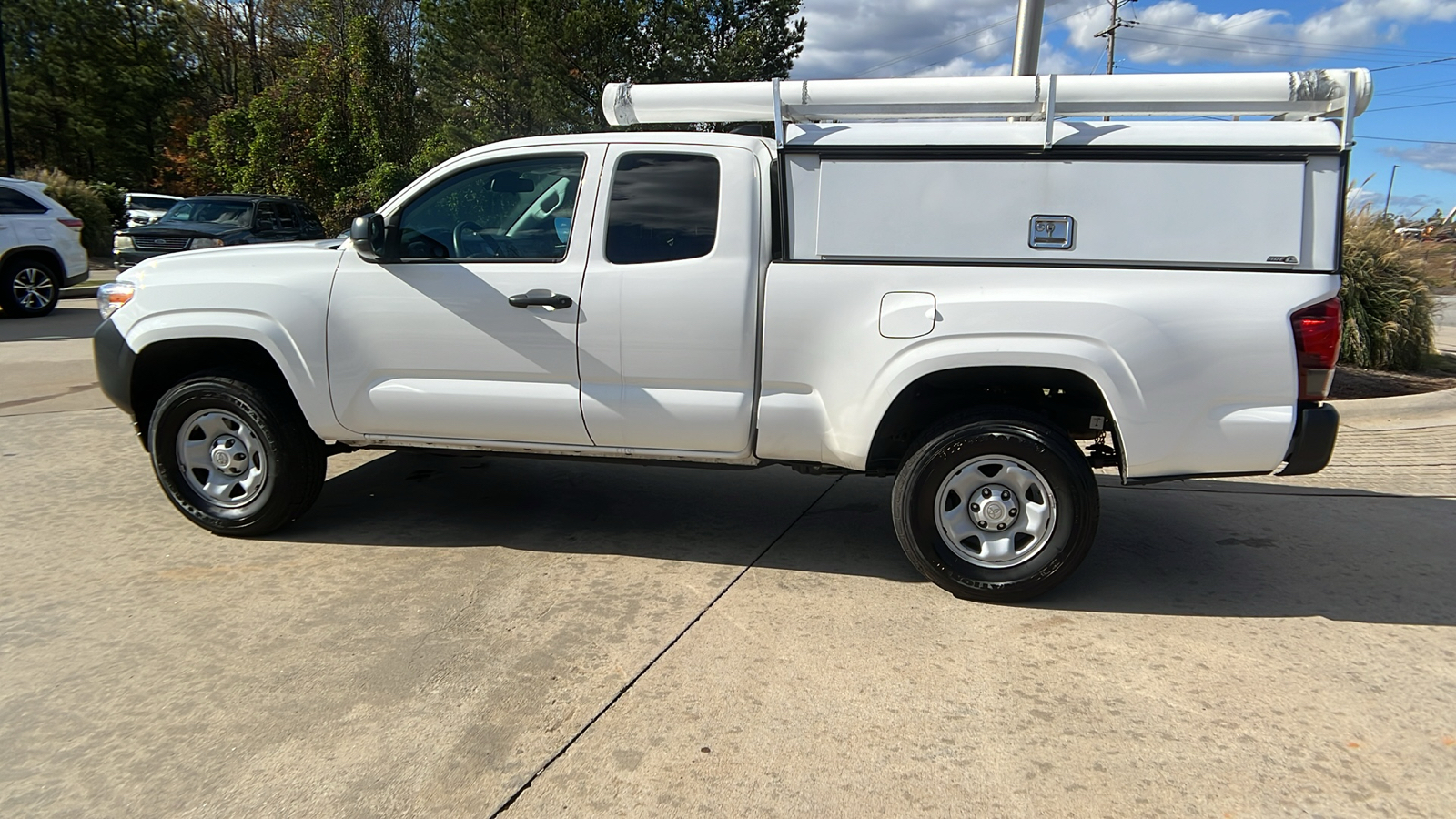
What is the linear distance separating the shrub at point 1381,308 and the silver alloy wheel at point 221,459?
9.94m

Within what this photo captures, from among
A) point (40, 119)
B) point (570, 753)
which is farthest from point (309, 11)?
point (570, 753)

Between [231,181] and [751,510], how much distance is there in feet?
75.0

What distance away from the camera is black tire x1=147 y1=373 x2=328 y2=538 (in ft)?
15.6

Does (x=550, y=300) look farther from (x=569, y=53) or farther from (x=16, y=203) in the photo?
(x=569, y=53)

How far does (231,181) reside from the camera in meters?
23.9

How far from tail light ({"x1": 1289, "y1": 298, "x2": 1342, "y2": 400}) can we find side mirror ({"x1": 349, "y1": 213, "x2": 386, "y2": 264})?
3896 mm

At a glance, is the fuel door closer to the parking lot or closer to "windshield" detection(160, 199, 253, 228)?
the parking lot

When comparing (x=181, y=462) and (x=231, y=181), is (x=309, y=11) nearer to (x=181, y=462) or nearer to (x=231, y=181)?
(x=231, y=181)

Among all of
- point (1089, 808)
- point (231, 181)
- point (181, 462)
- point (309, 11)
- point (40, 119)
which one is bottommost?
point (1089, 808)

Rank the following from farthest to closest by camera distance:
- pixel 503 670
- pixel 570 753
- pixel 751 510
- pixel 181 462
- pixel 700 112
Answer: pixel 751 510, pixel 181 462, pixel 700 112, pixel 503 670, pixel 570 753

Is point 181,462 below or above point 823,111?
below

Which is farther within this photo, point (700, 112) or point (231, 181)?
point (231, 181)

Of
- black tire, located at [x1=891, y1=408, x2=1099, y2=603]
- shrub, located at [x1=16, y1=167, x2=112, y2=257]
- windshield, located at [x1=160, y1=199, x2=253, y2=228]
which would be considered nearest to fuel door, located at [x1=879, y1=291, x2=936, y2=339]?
black tire, located at [x1=891, y1=408, x2=1099, y2=603]

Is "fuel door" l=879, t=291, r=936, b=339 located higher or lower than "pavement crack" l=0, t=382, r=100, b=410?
higher
